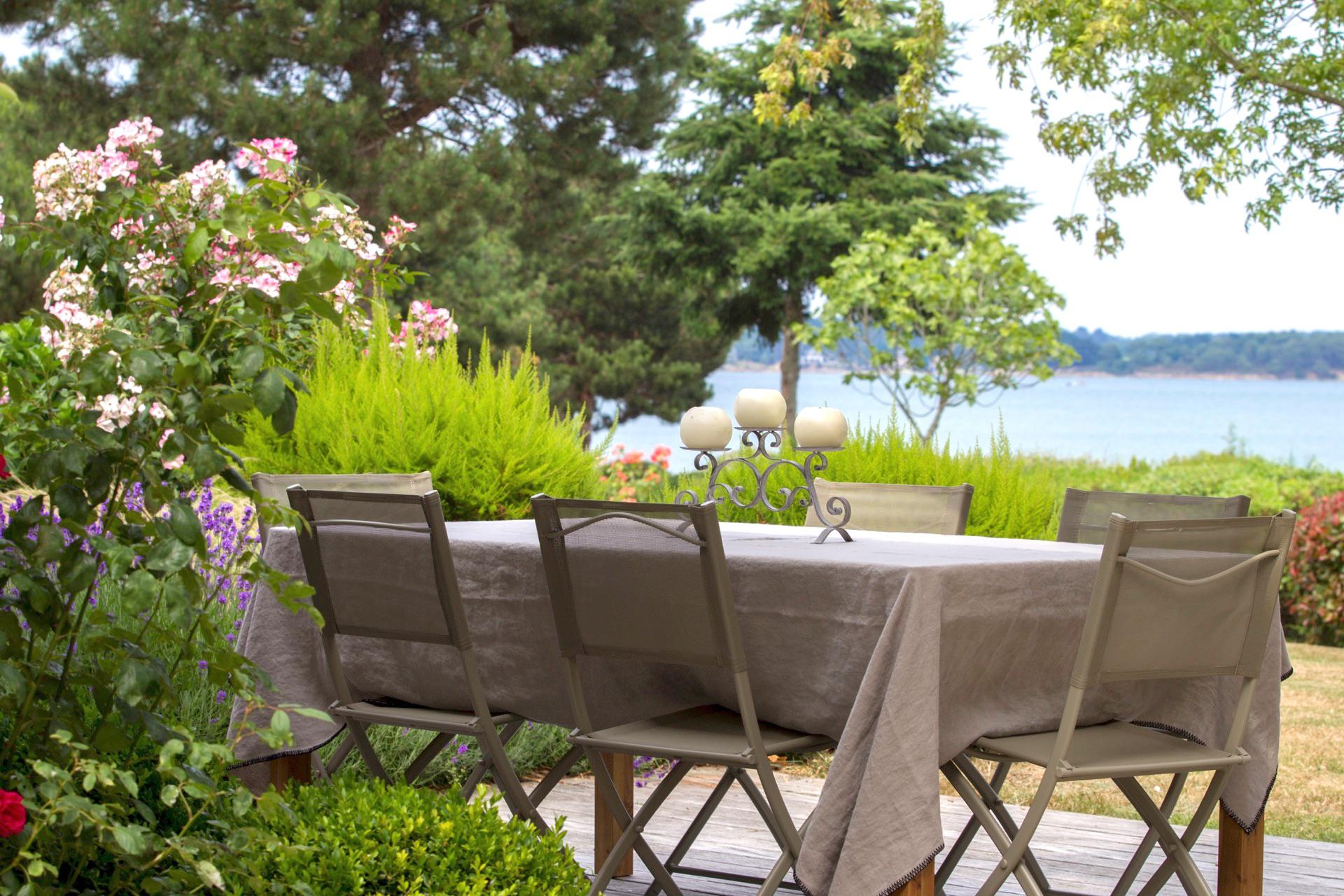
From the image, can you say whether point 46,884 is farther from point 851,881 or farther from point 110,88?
point 110,88

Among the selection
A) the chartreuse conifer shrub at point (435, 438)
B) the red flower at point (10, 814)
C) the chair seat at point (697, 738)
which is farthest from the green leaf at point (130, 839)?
the chartreuse conifer shrub at point (435, 438)

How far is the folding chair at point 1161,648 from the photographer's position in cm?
237

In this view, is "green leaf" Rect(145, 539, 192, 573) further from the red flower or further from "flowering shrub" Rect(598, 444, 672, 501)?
"flowering shrub" Rect(598, 444, 672, 501)

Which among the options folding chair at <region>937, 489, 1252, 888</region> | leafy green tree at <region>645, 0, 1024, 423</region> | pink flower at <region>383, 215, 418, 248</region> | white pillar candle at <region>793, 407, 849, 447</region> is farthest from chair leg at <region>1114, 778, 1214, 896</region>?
leafy green tree at <region>645, 0, 1024, 423</region>

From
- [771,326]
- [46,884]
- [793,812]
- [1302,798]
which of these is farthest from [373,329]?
[771,326]

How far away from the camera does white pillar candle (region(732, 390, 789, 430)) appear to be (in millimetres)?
3119

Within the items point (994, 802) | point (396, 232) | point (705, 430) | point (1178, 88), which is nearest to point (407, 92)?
point (1178, 88)

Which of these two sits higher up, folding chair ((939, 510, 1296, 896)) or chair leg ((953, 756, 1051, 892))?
folding chair ((939, 510, 1296, 896))

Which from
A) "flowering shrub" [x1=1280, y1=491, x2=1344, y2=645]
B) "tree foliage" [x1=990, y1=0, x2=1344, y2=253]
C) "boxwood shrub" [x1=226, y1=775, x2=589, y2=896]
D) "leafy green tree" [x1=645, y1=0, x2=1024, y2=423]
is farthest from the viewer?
"leafy green tree" [x1=645, y1=0, x2=1024, y2=423]

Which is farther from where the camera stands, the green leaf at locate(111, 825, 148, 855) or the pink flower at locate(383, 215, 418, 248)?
the pink flower at locate(383, 215, 418, 248)

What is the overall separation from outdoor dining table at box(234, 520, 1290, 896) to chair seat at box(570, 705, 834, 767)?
1.7 inches

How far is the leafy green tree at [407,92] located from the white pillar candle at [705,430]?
11.6 metres

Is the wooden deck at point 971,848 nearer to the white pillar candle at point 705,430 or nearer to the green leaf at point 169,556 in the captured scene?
the white pillar candle at point 705,430

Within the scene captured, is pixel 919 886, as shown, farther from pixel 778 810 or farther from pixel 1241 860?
pixel 1241 860
